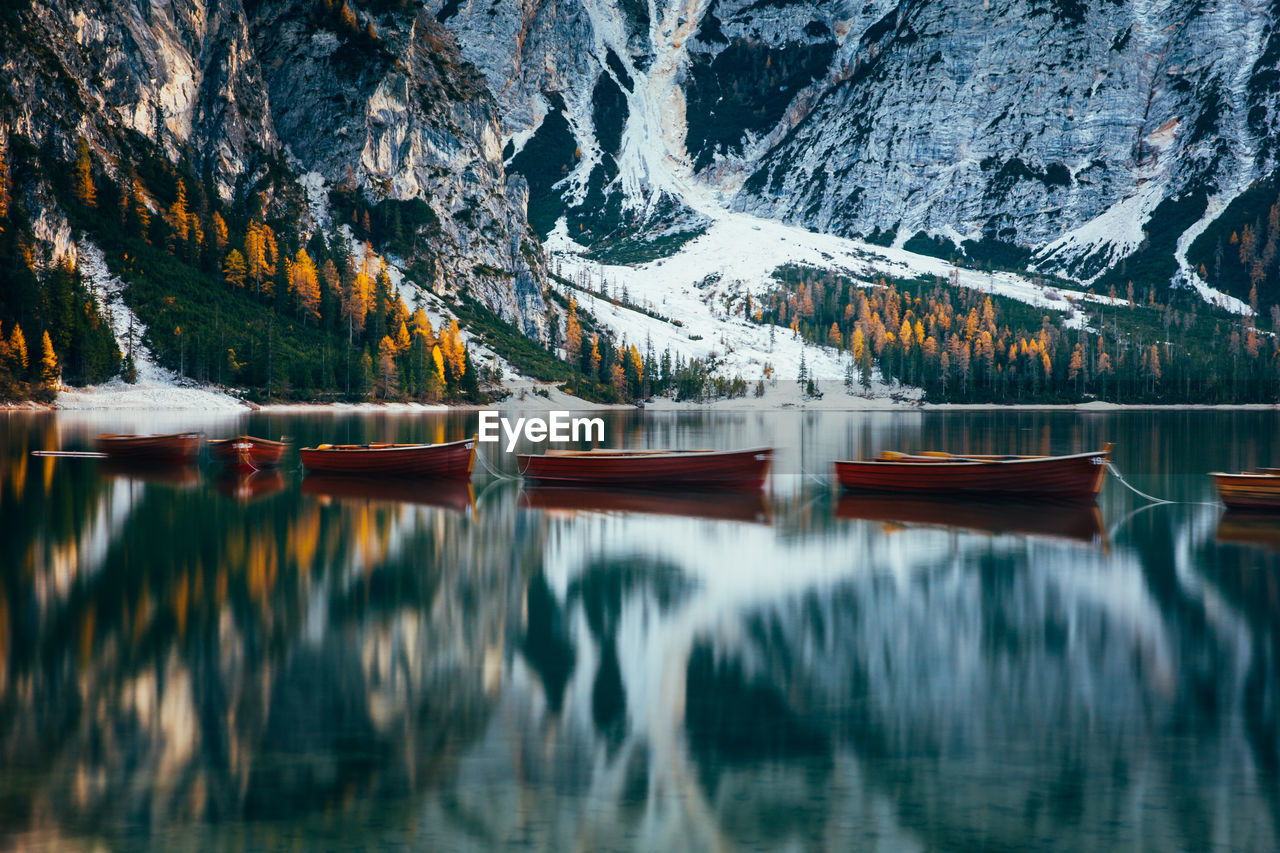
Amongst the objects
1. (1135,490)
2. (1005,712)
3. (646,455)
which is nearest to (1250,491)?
(1135,490)

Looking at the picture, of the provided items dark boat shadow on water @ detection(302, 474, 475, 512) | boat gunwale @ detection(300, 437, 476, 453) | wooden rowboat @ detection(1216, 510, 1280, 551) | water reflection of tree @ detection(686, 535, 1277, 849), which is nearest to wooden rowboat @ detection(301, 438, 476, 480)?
boat gunwale @ detection(300, 437, 476, 453)

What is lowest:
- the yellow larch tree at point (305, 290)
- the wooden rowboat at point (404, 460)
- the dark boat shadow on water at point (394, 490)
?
the dark boat shadow on water at point (394, 490)

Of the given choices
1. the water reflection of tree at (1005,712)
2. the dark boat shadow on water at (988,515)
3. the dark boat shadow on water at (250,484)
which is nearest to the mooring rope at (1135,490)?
the dark boat shadow on water at (988,515)

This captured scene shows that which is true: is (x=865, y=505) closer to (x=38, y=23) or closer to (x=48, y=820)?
(x=48, y=820)

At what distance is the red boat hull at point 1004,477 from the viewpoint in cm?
3591

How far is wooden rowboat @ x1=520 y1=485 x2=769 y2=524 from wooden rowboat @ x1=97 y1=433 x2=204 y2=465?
24.1 metres

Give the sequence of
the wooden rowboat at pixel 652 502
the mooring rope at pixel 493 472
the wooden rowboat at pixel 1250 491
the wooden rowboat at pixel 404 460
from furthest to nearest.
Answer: the mooring rope at pixel 493 472
the wooden rowboat at pixel 404 460
the wooden rowboat at pixel 652 502
the wooden rowboat at pixel 1250 491

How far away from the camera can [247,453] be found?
47.2m

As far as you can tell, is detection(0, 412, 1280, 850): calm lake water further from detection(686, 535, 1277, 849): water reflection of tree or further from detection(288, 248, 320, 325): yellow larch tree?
detection(288, 248, 320, 325): yellow larch tree

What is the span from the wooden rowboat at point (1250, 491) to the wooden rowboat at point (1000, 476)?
4.34 m

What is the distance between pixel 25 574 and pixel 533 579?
12.4 m

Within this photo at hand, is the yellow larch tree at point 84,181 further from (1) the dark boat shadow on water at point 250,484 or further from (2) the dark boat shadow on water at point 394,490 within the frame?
(2) the dark boat shadow on water at point 394,490

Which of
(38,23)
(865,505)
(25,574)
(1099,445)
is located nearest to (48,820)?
(25,574)

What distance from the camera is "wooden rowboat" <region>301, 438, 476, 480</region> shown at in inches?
1714
